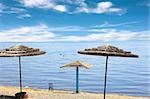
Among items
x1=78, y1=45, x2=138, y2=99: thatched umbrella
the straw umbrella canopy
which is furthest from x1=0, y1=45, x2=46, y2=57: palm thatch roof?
x1=78, y1=45, x2=138, y2=99: thatched umbrella

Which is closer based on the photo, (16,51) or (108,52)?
(108,52)

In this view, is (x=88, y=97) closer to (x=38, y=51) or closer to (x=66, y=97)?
(x=66, y=97)

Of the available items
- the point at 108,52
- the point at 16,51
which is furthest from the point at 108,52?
the point at 16,51

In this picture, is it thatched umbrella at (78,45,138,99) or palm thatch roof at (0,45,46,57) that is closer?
thatched umbrella at (78,45,138,99)

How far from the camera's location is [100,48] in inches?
663

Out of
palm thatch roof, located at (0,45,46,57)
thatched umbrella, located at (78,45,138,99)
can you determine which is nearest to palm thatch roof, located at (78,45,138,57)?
thatched umbrella, located at (78,45,138,99)

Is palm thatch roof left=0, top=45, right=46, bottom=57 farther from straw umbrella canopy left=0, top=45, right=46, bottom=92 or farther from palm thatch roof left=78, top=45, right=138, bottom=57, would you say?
palm thatch roof left=78, top=45, right=138, bottom=57

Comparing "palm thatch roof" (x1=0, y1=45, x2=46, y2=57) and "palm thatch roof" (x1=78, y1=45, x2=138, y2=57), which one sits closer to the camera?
"palm thatch roof" (x1=78, y1=45, x2=138, y2=57)

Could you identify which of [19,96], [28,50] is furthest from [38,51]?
[19,96]

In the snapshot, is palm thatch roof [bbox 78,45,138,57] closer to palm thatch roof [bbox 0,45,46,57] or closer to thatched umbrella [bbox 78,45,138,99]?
thatched umbrella [bbox 78,45,138,99]

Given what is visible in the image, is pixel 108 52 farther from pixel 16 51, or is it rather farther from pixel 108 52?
pixel 16 51

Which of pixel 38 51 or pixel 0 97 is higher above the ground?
pixel 38 51

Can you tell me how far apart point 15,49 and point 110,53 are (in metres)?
4.29

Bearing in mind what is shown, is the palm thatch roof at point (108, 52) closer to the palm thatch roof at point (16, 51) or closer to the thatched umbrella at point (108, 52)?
the thatched umbrella at point (108, 52)
